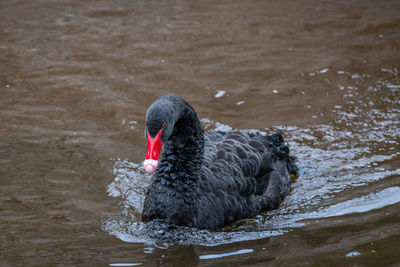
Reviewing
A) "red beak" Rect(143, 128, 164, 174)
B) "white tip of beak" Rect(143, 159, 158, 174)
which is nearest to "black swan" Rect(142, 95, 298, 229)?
"red beak" Rect(143, 128, 164, 174)

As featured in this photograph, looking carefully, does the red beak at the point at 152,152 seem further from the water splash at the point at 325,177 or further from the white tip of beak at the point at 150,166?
the water splash at the point at 325,177

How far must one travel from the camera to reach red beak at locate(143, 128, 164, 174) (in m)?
3.91

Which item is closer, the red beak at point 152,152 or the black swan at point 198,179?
the red beak at point 152,152

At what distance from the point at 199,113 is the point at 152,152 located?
324 centimetres

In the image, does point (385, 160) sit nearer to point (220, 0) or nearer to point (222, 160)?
point (222, 160)

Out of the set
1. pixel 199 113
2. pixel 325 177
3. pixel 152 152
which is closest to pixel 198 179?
pixel 152 152

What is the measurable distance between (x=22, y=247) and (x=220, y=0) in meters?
8.53

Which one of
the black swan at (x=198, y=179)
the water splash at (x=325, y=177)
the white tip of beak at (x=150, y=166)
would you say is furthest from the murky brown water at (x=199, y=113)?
the white tip of beak at (x=150, y=166)

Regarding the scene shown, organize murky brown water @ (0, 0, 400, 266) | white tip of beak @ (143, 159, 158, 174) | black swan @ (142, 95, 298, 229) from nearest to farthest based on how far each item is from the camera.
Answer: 1. white tip of beak @ (143, 159, 158, 174)
2. murky brown water @ (0, 0, 400, 266)
3. black swan @ (142, 95, 298, 229)

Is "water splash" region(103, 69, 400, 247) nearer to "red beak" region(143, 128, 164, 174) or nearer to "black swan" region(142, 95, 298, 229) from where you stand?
"black swan" region(142, 95, 298, 229)

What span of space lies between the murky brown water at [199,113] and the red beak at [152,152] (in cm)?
74

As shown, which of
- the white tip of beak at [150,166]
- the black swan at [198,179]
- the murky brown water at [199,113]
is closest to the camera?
the white tip of beak at [150,166]

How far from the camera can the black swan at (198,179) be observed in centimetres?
465

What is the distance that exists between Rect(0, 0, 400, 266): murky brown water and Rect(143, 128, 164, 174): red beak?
742 millimetres
